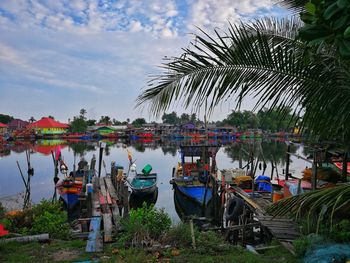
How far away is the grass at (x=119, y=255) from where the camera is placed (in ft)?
19.8

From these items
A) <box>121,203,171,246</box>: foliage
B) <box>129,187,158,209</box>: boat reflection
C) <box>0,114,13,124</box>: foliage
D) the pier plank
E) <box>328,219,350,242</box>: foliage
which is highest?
<box>0,114,13,124</box>: foliage

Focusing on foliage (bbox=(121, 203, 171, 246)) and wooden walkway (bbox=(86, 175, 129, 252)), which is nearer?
foliage (bbox=(121, 203, 171, 246))

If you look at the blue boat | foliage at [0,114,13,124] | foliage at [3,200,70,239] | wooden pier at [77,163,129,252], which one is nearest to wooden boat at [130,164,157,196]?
wooden pier at [77,163,129,252]

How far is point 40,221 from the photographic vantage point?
26.5ft

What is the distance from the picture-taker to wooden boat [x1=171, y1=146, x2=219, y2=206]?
16594 millimetres

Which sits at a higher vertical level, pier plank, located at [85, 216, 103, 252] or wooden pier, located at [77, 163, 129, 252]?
pier plank, located at [85, 216, 103, 252]

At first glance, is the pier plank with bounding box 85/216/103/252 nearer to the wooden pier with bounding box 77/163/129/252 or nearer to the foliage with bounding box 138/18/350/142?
the wooden pier with bounding box 77/163/129/252

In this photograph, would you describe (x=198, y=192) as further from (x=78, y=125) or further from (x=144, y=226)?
(x=78, y=125)

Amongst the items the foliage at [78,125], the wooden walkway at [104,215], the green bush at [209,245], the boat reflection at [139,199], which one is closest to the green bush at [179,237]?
the green bush at [209,245]

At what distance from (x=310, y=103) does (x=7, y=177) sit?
30.3 meters

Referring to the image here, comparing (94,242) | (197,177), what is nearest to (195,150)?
(197,177)

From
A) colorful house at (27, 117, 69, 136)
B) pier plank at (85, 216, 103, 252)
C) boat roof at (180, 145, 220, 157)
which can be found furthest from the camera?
colorful house at (27, 117, 69, 136)

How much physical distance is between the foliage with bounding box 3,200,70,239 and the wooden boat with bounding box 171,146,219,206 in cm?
900

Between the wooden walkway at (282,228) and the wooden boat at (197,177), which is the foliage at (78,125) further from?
the wooden walkway at (282,228)
